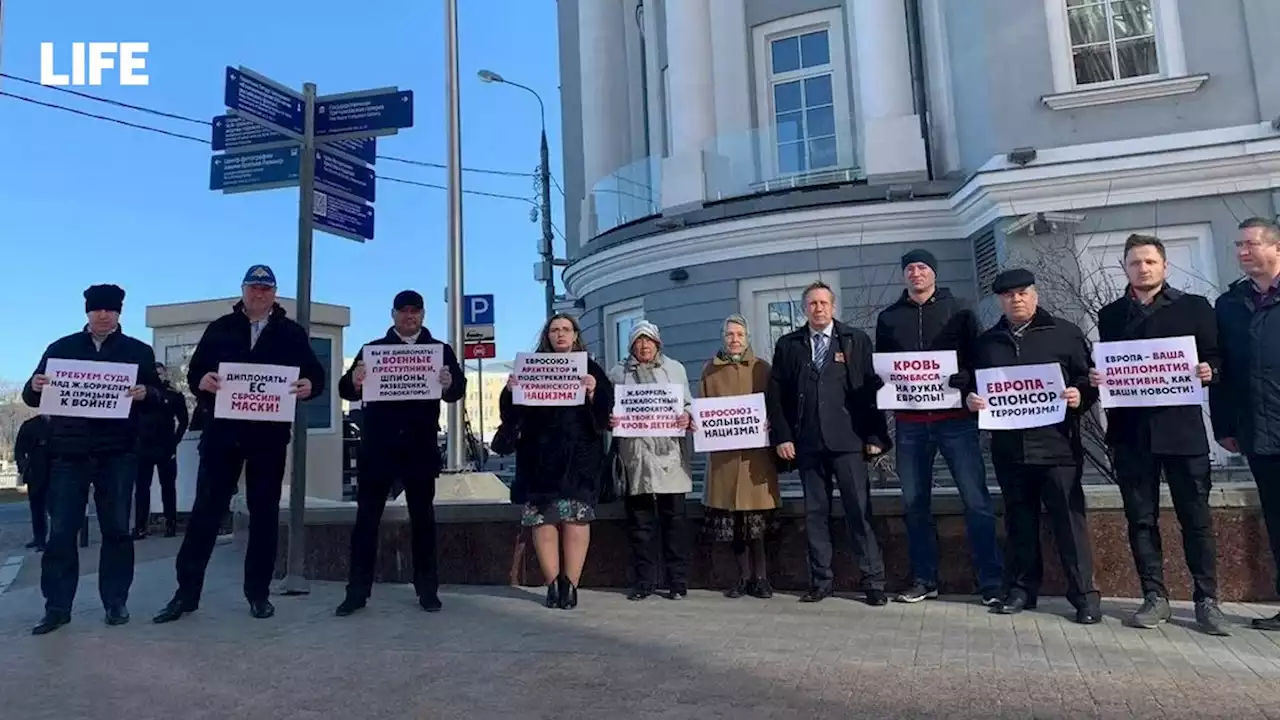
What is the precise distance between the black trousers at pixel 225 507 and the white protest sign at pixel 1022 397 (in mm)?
4228

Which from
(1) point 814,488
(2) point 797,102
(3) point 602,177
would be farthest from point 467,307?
(1) point 814,488

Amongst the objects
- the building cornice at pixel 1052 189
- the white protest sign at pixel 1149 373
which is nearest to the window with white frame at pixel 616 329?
the building cornice at pixel 1052 189

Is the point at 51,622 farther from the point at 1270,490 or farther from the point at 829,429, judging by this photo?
the point at 1270,490

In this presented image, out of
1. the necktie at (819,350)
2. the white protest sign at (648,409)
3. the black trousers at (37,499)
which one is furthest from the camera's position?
the black trousers at (37,499)

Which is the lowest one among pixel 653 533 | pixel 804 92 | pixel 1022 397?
pixel 653 533

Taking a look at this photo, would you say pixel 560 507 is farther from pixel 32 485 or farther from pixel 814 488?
pixel 32 485

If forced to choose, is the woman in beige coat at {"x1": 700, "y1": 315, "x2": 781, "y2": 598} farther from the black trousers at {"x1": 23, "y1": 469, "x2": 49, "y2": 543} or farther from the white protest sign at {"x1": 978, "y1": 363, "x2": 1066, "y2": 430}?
the black trousers at {"x1": 23, "y1": 469, "x2": 49, "y2": 543}

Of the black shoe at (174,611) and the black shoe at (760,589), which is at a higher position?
the black shoe at (174,611)

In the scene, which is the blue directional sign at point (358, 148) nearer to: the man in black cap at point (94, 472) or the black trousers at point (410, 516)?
the man in black cap at point (94, 472)

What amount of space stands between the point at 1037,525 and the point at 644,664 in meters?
2.48

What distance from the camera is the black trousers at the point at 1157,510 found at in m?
4.58

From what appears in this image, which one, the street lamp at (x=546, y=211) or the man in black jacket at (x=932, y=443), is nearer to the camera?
the man in black jacket at (x=932, y=443)

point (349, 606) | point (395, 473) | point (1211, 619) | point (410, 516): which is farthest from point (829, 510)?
point (349, 606)

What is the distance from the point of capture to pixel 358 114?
6.93 meters
